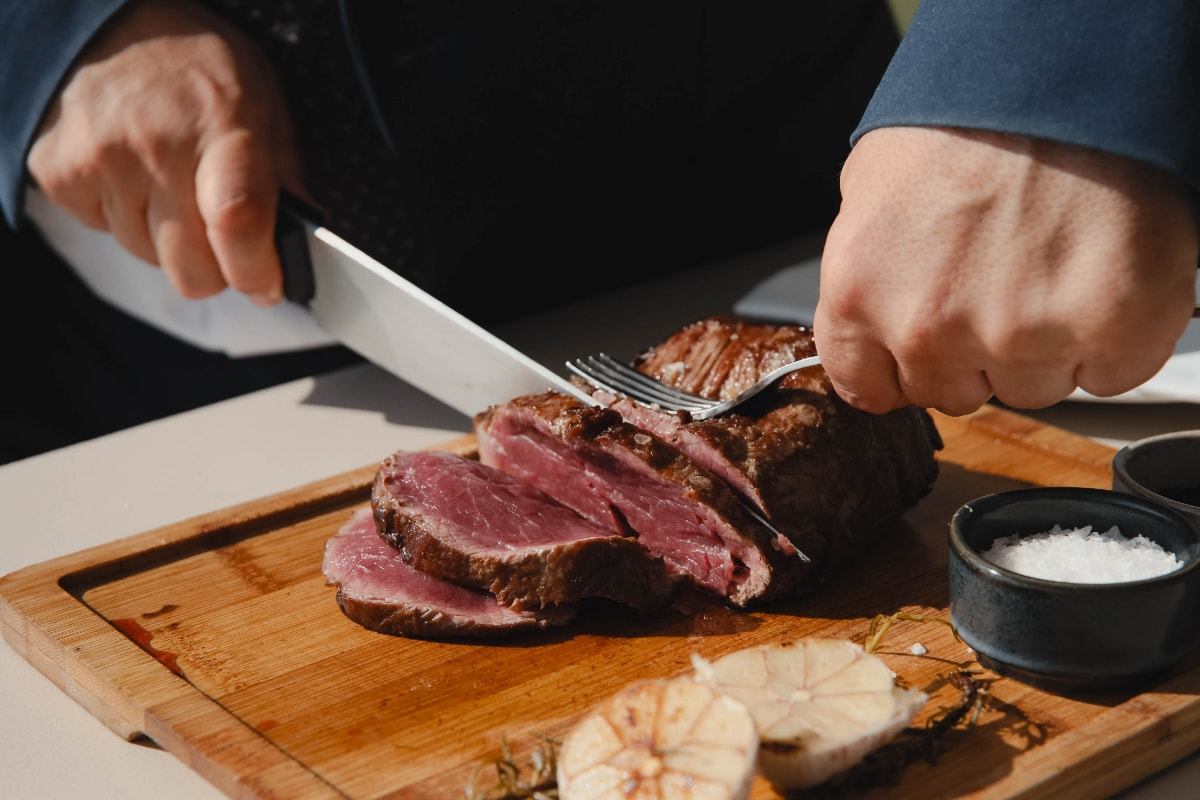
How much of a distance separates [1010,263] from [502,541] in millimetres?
1085

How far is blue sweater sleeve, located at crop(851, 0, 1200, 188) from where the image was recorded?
1540 mm

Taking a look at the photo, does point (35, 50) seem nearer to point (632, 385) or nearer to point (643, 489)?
point (632, 385)

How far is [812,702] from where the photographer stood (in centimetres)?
167

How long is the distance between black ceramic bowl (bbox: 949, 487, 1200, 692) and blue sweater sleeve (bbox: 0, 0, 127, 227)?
246 centimetres

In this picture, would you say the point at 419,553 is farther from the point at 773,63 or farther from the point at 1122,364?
the point at 773,63

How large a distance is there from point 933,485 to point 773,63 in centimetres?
179

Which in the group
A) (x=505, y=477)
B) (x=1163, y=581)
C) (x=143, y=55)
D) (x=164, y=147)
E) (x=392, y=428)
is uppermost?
(x=143, y=55)

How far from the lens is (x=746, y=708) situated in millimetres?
1623

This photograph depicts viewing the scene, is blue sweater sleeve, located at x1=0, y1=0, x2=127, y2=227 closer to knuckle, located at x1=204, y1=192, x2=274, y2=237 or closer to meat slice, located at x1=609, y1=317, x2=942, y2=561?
knuckle, located at x1=204, y1=192, x2=274, y2=237

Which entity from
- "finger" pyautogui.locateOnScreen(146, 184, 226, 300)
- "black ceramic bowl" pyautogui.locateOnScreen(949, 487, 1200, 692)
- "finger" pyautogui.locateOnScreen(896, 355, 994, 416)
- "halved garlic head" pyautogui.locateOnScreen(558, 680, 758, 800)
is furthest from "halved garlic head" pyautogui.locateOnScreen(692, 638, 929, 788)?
"finger" pyautogui.locateOnScreen(146, 184, 226, 300)

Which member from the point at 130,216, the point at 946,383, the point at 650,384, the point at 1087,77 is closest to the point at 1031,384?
the point at 946,383

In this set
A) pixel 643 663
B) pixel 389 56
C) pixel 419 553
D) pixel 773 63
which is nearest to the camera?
pixel 643 663

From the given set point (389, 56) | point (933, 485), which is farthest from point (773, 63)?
point (933, 485)

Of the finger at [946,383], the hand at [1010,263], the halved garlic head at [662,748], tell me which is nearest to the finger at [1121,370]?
the hand at [1010,263]
